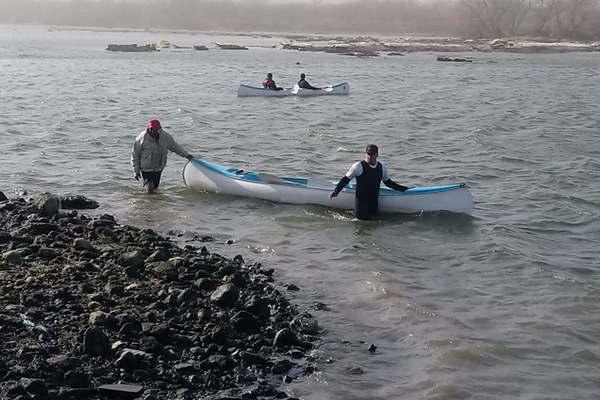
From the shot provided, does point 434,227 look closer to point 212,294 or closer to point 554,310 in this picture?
point 554,310

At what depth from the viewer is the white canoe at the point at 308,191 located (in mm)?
16828

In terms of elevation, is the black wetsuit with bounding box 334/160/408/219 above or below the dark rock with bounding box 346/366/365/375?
above

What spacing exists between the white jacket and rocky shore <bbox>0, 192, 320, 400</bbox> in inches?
Answer: 171

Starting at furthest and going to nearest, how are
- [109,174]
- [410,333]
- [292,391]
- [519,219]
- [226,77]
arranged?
[226,77] < [109,174] < [519,219] < [410,333] < [292,391]

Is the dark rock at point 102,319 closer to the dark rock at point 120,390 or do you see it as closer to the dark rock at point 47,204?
the dark rock at point 120,390

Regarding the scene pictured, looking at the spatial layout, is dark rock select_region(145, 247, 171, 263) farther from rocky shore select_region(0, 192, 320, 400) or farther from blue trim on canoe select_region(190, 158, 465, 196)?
blue trim on canoe select_region(190, 158, 465, 196)

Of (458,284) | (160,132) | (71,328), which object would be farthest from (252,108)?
(71,328)

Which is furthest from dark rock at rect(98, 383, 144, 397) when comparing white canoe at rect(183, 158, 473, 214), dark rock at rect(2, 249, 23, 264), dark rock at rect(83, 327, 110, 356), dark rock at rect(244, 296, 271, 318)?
white canoe at rect(183, 158, 473, 214)

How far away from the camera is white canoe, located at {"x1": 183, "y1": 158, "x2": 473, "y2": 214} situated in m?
16.8

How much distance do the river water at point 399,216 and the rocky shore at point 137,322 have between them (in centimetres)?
58

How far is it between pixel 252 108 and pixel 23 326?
28.2 metres

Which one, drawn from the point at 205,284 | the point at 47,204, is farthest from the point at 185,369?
the point at 47,204

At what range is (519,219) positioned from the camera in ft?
57.7

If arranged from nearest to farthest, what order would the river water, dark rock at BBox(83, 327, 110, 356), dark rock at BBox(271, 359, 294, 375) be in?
dark rock at BBox(83, 327, 110, 356), dark rock at BBox(271, 359, 294, 375), the river water
